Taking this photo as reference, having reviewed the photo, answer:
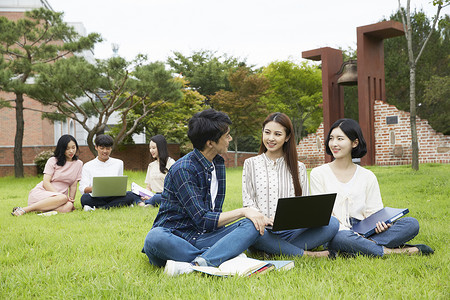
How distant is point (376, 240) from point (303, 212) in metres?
0.72

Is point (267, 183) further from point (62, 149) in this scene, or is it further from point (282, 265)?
point (62, 149)

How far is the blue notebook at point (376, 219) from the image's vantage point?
117 inches

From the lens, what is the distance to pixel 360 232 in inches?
121

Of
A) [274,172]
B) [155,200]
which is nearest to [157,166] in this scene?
[155,200]

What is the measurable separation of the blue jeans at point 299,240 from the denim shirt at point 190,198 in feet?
1.45

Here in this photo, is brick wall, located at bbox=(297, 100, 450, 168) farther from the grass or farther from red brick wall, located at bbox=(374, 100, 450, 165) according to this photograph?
the grass

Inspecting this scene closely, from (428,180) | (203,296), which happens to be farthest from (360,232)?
(428,180)

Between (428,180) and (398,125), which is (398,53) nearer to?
(398,125)

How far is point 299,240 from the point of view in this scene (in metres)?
3.01

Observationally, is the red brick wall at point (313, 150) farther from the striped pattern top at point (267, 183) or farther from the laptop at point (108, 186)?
the striped pattern top at point (267, 183)

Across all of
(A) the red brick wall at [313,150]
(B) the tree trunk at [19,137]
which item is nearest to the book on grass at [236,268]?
(B) the tree trunk at [19,137]

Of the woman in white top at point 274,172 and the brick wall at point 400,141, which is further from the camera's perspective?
the brick wall at point 400,141

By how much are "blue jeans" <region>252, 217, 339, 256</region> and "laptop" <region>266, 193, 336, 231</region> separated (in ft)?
0.33

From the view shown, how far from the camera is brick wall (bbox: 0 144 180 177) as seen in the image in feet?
57.3
